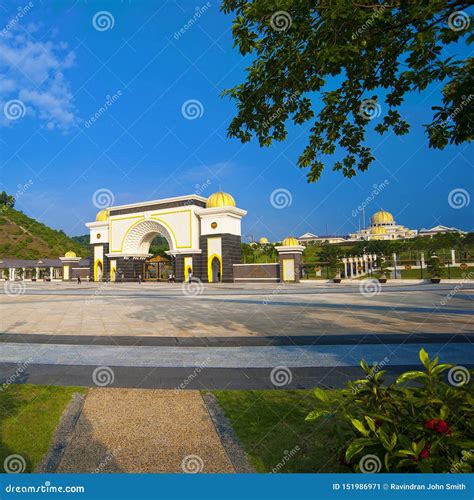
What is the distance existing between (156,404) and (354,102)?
13.2ft

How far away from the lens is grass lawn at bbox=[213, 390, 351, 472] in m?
2.73

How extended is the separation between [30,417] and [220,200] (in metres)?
36.0

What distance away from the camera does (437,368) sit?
2674 mm

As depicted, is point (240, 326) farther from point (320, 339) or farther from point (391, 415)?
point (391, 415)

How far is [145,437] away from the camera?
128 inches

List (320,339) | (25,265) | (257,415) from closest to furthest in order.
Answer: (257,415) < (320,339) < (25,265)

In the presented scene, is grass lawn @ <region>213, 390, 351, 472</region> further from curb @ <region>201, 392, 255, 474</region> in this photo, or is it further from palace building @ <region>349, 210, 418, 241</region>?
palace building @ <region>349, 210, 418, 241</region>

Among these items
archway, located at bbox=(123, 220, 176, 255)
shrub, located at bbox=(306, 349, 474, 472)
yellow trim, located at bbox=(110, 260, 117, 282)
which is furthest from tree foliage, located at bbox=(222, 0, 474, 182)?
yellow trim, located at bbox=(110, 260, 117, 282)

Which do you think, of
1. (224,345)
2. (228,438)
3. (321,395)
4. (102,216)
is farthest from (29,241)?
(321,395)

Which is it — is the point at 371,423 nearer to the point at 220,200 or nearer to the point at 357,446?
the point at 357,446

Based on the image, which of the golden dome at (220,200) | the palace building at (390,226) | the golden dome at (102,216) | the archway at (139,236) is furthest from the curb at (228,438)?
the palace building at (390,226)

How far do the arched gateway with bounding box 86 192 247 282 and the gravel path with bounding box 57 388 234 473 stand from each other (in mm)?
33452

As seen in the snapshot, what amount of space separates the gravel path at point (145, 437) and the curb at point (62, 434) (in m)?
0.05

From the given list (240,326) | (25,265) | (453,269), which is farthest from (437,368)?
(25,265)
